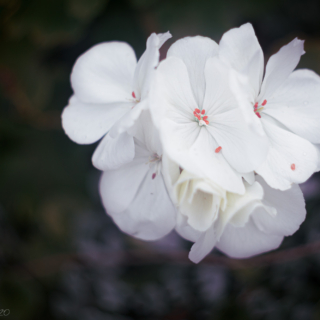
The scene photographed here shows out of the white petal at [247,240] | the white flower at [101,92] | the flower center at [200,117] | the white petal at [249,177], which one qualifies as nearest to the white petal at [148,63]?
the white flower at [101,92]

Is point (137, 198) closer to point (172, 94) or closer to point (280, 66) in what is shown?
point (172, 94)

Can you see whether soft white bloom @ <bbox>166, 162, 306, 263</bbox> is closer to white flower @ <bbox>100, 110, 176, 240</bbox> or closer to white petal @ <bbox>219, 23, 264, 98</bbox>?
white flower @ <bbox>100, 110, 176, 240</bbox>

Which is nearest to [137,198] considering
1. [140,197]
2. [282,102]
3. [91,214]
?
[140,197]

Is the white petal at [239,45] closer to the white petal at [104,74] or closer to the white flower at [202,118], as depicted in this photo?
the white flower at [202,118]

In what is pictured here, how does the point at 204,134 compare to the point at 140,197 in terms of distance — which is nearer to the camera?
the point at 204,134

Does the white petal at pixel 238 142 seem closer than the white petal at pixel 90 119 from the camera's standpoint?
Yes

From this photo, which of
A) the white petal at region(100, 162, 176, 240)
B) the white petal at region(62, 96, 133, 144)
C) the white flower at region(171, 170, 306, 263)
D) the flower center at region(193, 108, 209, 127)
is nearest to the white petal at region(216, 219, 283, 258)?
the white flower at region(171, 170, 306, 263)

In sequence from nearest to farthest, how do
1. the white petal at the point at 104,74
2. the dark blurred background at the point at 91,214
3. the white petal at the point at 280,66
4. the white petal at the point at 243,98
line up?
the white petal at the point at 243,98 → the white petal at the point at 280,66 → the white petal at the point at 104,74 → the dark blurred background at the point at 91,214
